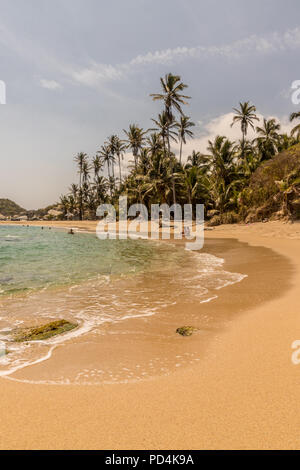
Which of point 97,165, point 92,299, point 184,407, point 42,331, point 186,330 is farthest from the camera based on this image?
point 97,165

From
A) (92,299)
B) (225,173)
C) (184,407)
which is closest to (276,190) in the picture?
(225,173)

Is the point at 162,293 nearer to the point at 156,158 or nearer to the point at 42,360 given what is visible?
the point at 42,360

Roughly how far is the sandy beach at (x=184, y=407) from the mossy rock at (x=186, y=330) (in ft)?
1.08

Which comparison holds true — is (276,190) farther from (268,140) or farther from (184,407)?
(184,407)

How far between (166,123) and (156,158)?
231 inches

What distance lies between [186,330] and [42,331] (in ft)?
9.24

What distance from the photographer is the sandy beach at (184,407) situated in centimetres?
225

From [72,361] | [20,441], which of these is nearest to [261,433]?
[20,441]

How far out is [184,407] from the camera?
8.75 feet

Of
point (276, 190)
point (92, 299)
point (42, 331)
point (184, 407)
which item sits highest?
→ point (276, 190)

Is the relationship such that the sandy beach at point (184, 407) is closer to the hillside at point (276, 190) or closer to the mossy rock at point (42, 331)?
the mossy rock at point (42, 331)

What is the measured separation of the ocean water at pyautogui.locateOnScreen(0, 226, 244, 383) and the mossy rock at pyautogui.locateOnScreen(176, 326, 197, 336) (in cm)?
51

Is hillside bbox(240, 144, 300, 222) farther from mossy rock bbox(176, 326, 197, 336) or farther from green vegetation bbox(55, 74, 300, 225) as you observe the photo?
mossy rock bbox(176, 326, 197, 336)

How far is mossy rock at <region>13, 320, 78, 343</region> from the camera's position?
488cm
